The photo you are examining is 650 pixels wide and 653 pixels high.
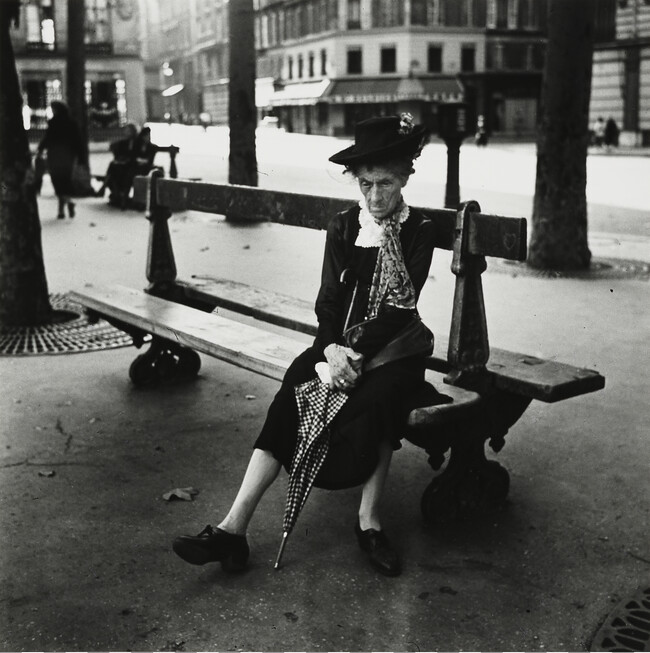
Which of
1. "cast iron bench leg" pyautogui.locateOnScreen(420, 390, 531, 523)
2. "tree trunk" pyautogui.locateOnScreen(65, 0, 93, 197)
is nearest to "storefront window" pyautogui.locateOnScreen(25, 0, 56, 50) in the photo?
"tree trunk" pyautogui.locateOnScreen(65, 0, 93, 197)

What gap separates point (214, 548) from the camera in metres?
3.45

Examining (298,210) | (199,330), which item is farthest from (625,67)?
(199,330)

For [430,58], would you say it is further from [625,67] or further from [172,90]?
[172,90]

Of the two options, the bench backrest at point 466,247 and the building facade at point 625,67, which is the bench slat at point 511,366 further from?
the building facade at point 625,67

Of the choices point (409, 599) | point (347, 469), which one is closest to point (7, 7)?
point (347, 469)

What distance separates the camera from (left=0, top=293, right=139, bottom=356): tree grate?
669 centimetres

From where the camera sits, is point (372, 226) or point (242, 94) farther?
point (242, 94)

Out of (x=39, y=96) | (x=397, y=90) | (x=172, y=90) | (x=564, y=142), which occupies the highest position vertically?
(x=172, y=90)

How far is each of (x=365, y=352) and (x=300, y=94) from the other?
6507 cm

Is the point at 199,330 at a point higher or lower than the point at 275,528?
higher

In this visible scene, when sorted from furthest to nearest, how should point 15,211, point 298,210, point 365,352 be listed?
point 15,211 → point 298,210 → point 365,352

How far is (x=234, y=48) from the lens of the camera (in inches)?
521

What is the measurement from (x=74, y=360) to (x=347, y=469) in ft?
11.0

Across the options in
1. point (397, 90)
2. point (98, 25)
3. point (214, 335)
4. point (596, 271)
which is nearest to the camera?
point (214, 335)
